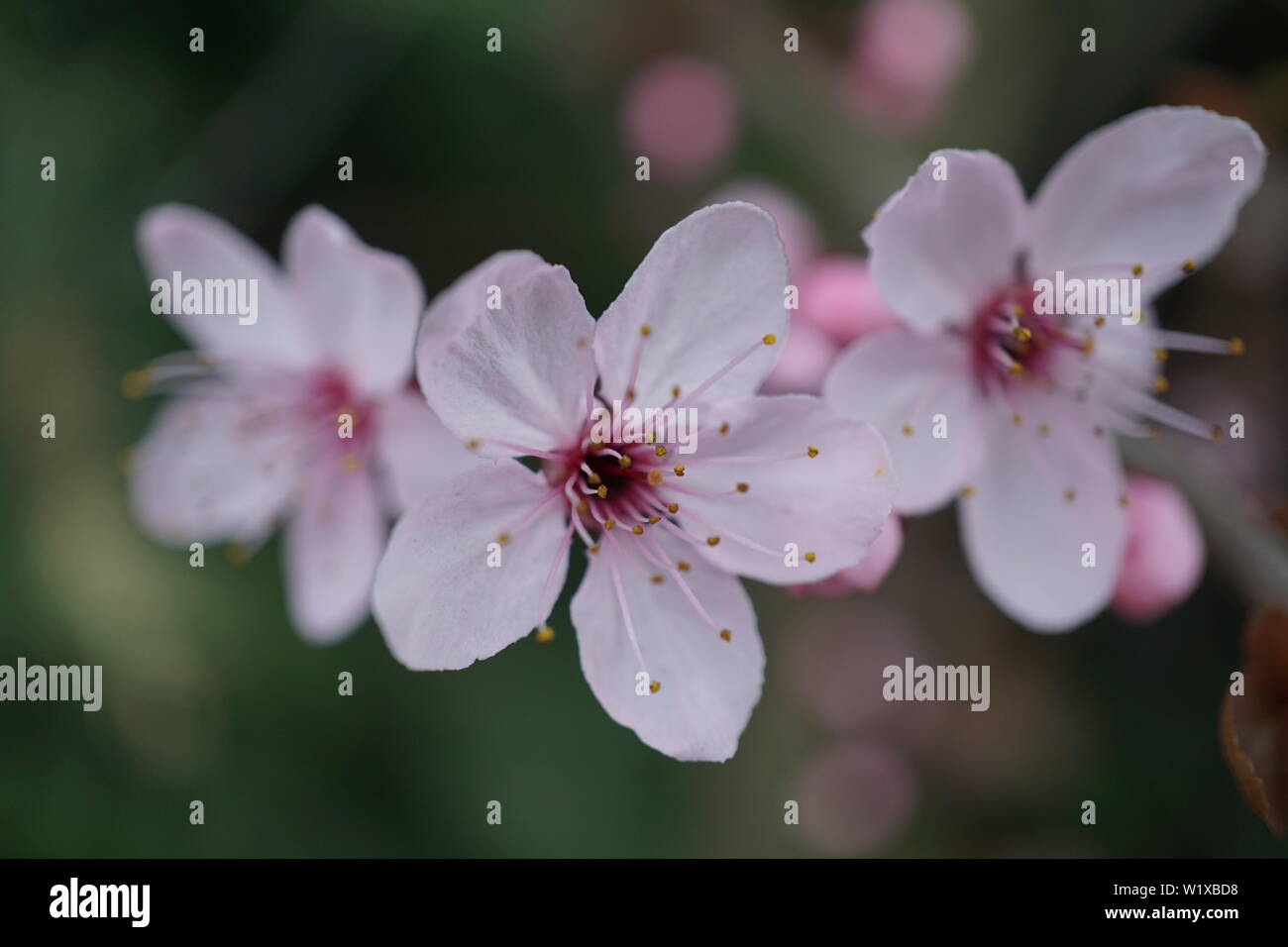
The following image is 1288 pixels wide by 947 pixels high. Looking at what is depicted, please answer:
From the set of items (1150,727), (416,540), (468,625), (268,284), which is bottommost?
(1150,727)

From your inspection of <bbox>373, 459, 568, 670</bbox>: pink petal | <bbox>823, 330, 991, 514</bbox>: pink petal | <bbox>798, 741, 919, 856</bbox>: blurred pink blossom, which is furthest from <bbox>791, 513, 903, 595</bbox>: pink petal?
<bbox>798, 741, 919, 856</bbox>: blurred pink blossom

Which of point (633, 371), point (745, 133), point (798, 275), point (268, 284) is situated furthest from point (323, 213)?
point (745, 133)

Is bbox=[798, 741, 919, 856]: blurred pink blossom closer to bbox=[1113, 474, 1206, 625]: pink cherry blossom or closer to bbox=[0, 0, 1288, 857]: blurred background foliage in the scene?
bbox=[0, 0, 1288, 857]: blurred background foliage

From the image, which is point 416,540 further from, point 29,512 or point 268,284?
point 29,512

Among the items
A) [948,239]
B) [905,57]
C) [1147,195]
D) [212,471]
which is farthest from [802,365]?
[905,57]

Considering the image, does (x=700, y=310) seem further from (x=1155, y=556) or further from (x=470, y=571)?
(x=1155, y=556)

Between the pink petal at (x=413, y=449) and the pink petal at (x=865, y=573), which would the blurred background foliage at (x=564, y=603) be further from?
the pink petal at (x=865, y=573)

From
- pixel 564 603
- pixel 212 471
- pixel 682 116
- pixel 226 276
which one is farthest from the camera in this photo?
pixel 682 116

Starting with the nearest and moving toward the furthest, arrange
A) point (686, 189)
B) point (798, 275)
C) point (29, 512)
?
point (798, 275) → point (29, 512) → point (686, 189)
